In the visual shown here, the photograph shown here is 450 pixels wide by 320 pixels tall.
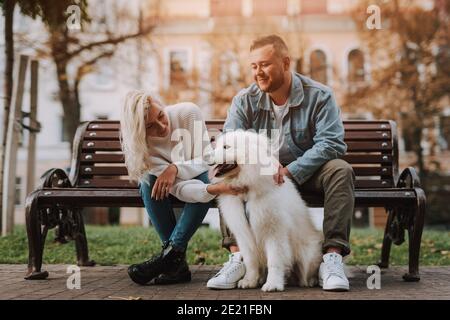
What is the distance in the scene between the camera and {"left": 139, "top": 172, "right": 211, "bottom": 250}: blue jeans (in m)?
4.02

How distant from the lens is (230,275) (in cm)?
386

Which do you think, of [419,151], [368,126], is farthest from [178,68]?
[368,126]

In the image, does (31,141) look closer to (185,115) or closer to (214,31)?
(185,115)

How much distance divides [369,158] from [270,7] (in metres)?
17.0

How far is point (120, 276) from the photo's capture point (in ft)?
15.3

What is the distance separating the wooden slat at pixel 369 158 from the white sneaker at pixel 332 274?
1.55m

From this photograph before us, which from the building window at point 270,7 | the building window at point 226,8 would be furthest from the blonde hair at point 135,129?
the building window at point 226,8

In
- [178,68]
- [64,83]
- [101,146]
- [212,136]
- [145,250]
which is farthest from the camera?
[178,68]

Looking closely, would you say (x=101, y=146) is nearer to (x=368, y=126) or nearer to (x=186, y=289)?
(x=186, y=289)

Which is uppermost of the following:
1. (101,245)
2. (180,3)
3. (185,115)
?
(180,3)

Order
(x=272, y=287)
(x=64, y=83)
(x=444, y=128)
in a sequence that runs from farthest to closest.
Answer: (x=444, y=128)
(x=64, y=83)
(x=272, y=287)

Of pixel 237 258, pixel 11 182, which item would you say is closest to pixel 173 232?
pixel 237 258

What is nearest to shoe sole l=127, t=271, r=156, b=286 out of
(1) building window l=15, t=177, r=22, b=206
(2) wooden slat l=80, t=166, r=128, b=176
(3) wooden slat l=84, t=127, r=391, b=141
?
(2) wooden slat l=80, t=166, r=128, b=176
